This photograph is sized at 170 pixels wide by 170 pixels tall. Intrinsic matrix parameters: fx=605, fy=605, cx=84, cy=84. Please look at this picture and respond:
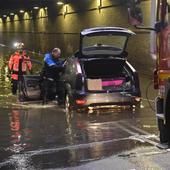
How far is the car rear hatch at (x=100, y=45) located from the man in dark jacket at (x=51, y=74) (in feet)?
5.09

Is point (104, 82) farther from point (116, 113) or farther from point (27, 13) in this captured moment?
point (27, 13)

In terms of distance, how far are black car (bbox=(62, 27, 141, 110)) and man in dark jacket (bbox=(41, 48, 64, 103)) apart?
3.37 feet

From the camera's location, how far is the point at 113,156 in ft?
29.0

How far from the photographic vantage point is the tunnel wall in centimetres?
2491

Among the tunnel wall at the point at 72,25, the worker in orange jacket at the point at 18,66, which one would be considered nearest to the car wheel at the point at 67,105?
the tunnel wall at the point at 72,25

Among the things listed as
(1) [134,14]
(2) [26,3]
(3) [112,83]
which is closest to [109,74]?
(3) [112,83]

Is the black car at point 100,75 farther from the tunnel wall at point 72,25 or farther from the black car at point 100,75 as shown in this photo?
the tunnel wall at point 72,25

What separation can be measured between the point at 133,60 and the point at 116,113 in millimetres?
12063

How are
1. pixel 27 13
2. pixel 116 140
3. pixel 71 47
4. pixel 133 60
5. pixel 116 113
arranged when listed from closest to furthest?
1. pixel 116 140
2. pixel 116 113
3. pixel 133 60
4. pixel 71 47
5. pixel 27 13

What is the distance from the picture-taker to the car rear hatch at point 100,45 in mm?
13664

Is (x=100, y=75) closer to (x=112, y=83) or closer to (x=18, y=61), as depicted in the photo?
(x=112, y=83)

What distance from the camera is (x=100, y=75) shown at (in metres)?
14.5

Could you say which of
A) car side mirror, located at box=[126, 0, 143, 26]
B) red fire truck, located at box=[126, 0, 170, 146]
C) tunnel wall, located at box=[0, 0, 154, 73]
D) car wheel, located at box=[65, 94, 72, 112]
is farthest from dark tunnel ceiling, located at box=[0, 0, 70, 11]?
car side mirror, located at box=[126, 0, 143, 26]

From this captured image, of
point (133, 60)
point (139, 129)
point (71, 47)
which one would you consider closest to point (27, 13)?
point (71, 47)
